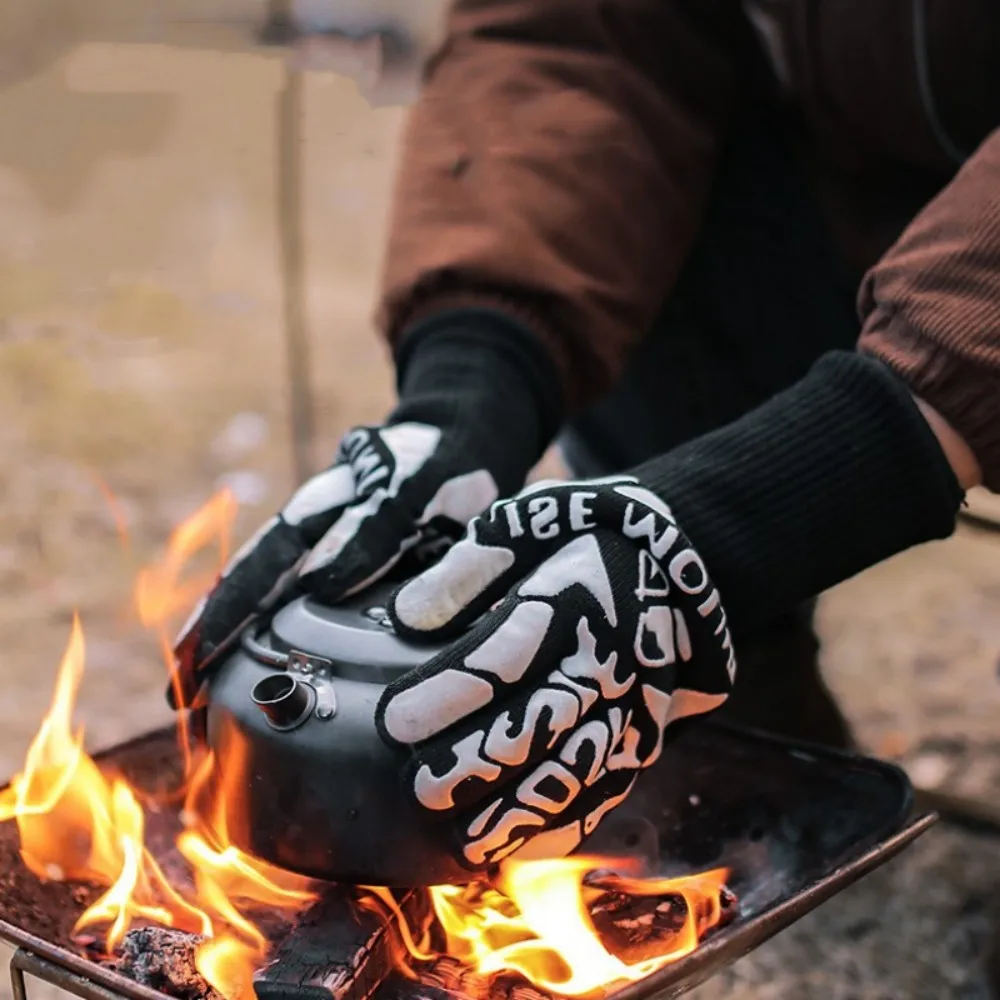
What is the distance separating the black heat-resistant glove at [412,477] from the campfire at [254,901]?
3.0 inches

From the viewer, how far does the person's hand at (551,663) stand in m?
0.60

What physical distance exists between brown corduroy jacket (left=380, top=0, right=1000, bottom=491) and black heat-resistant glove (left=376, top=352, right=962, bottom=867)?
10.2 inches

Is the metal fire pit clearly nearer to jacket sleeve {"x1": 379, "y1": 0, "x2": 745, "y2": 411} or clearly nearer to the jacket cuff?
the jacket cuff

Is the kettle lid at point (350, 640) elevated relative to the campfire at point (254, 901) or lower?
elevated

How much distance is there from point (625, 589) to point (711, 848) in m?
0.26

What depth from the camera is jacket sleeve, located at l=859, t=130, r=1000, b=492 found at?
0.68 metres

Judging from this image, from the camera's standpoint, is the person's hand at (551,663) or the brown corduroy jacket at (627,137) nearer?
the person's hand at (551,663)

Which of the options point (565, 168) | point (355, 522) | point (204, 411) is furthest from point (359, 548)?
point (204, 411)

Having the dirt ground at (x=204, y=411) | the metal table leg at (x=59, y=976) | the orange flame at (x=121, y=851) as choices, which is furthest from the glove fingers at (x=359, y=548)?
the dirt ground at (x=204, y=411)

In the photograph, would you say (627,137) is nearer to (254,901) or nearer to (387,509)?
(387,509)

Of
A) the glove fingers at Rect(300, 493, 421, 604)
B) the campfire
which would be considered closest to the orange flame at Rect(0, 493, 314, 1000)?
the campfire

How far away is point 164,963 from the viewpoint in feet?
1.99

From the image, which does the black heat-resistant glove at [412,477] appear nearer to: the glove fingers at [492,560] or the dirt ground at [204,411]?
the glove fingers at [492,560]

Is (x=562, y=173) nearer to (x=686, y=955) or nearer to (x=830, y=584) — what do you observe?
(x=830, y=584)
